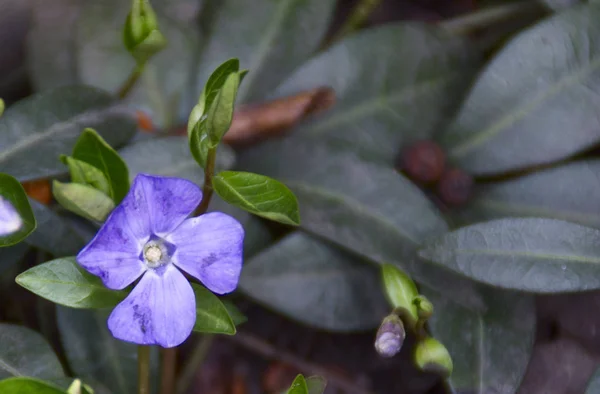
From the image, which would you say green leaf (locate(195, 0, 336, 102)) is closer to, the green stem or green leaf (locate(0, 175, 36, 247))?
the green stem

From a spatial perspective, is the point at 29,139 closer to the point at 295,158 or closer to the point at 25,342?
the point at 25,342

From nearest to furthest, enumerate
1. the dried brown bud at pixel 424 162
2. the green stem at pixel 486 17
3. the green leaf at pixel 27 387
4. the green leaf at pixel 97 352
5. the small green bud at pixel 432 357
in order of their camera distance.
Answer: the green leaf at pixel 27 387 → the small green bud at pixel 432 357 → the green leaf at pixel 97 352 → the dried brown bud at pixel 424 162 → the green stem at pixel 486 17

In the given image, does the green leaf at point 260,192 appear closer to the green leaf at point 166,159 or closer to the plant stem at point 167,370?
the green leaf at point 166,159

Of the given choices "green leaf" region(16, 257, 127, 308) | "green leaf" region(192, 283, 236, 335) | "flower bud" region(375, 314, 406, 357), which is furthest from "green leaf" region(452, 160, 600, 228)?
"green leaf" region(16, 257, 127, 308)

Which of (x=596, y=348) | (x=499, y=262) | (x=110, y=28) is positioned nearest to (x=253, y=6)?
(x=110, y=28)

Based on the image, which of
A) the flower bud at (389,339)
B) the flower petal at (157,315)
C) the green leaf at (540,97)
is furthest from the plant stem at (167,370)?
the green leaf at (540,97)

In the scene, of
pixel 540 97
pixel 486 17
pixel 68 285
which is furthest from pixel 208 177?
pixel 486 17

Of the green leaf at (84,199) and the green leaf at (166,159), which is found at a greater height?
the green leaf at (84,199)
